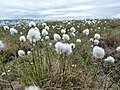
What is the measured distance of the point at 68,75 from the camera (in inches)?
163

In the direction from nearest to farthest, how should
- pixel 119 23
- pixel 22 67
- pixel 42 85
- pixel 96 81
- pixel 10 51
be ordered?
pixel 42 85 → pixel 96 81 → pixel 22 67 → pixel 10 51 → pixel 119 23

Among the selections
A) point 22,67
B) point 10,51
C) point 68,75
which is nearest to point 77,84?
point 68,75

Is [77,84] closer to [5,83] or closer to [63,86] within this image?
[63,86]

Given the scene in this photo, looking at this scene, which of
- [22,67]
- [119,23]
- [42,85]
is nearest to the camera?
[42,85]

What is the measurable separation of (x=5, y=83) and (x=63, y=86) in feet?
2.39

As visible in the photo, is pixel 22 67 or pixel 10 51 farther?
pixel 10 51

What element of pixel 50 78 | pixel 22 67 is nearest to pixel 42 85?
pixel 50 78

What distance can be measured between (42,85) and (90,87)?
0.59 m

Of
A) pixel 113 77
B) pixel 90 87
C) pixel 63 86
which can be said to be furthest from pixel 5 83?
pixel 113 77

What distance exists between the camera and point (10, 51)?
7453 mm

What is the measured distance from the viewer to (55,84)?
3949 millimetres

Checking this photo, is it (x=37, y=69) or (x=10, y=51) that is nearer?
(x=37, y=69)

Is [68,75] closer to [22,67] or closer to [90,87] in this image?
[90,87]

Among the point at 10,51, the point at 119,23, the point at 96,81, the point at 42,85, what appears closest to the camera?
the point at 42,85
